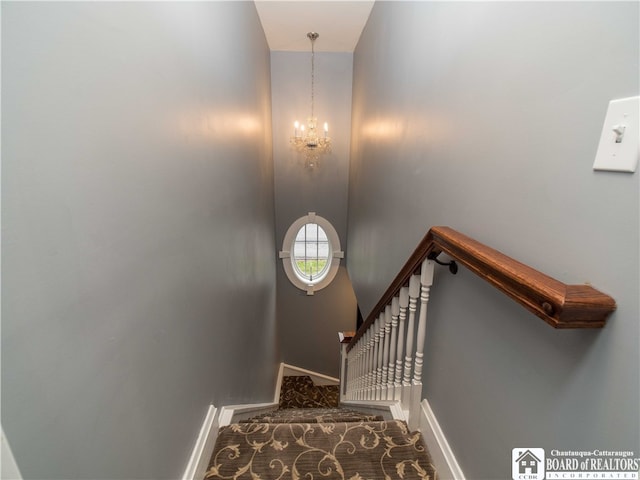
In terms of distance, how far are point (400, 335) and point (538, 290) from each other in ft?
3.58

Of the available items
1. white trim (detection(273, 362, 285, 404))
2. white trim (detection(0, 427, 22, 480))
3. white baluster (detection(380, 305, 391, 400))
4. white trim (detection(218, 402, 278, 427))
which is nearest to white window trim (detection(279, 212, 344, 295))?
white trim (detection(273, 362, 285, 404))

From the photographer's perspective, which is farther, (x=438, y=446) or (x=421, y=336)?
(x=421, y=336)

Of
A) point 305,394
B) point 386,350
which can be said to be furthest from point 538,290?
point 305,394

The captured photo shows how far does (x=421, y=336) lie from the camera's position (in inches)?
55.2

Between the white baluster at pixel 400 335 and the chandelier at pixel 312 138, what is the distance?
2.94 meters

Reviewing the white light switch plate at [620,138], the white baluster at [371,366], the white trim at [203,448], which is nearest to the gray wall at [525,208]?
the white light switch plate at [620,138]

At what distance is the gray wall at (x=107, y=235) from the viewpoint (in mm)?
489

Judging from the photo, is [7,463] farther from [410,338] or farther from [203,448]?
[410,338]

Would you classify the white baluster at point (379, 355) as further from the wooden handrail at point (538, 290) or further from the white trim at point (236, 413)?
the wooden handrail at point (538, 290)

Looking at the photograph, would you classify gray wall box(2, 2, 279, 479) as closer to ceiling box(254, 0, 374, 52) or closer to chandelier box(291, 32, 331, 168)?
ceiling box(254, 0, 374, 52)

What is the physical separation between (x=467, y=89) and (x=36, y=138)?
1.25 metres

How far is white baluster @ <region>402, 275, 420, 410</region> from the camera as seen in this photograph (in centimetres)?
146

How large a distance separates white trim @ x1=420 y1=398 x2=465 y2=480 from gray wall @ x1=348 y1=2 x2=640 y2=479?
0.06 m

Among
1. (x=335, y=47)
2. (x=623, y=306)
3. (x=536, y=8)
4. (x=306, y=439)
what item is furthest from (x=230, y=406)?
(x=335, y=47)
